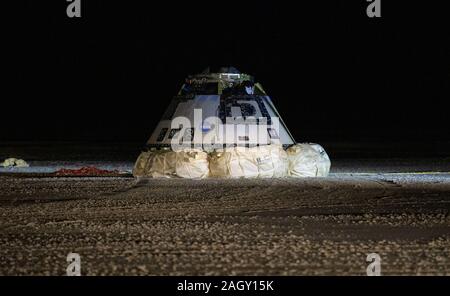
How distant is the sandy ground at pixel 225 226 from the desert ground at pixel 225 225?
0.02 m

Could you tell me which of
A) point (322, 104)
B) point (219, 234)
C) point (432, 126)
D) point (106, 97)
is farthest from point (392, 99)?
point (219, 234)

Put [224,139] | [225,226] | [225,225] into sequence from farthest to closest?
[224,139], [225,225], [225,226]

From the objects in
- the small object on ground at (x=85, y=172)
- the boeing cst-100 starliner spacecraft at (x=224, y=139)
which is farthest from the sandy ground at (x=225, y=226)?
the small object on ground at (x=85, y=172)

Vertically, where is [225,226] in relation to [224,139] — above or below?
below

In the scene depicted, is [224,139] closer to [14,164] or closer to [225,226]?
[14,164]

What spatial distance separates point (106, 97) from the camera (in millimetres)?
79688

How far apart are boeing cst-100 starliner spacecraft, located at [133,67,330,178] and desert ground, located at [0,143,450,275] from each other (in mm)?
541

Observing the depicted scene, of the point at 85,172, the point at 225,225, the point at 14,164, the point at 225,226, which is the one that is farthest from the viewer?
the point at 14,164

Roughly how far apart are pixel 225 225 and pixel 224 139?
7.91 meters

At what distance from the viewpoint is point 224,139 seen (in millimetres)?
21141

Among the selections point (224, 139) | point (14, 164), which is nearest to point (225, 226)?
point (224, 139)

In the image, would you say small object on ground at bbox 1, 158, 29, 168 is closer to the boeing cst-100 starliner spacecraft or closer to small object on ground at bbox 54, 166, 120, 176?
small object on ground at bbox 54, 166, 120, 176
